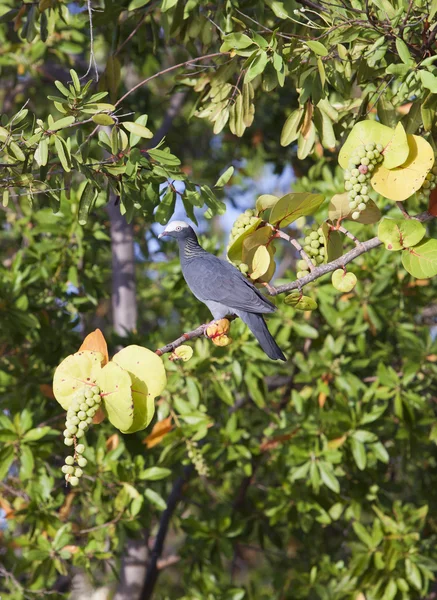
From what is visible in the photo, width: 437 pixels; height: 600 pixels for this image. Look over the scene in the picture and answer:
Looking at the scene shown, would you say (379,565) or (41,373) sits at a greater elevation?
(41,373)

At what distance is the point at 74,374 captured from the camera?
1.49 m

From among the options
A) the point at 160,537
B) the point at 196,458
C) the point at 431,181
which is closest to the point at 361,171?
the point at 431,181

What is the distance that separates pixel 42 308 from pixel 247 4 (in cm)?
157

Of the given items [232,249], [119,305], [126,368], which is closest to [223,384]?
[119,305]

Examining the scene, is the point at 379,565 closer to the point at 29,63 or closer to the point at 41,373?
the point at 41,373

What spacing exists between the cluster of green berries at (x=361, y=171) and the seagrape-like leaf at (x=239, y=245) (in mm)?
233

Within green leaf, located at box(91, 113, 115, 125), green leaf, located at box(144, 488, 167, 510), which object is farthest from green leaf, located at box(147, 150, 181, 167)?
green leaf, located at box(144, 488, 167, 510)

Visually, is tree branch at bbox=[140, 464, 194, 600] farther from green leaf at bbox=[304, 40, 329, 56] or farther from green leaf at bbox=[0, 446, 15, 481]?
green leaf at bbox=[304, 40, 329, 56]

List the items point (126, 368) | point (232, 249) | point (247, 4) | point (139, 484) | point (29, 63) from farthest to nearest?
point (29, 63)
point (139, 484)
point (247, 4)
point (232, 249)
point (126, 368)

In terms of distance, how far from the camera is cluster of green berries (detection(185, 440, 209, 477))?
2.77 metres

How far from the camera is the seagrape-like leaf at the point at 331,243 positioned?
5.94 ft

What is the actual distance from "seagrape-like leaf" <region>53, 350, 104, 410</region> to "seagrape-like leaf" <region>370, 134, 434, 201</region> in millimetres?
759

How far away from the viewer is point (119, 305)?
407 cm

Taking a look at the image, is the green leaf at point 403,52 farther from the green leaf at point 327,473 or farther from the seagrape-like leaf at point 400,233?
the green leaf at point 327,473
